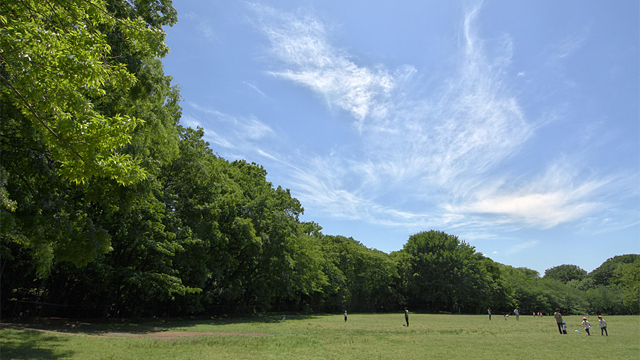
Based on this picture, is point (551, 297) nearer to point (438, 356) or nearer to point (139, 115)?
point (438, 356)

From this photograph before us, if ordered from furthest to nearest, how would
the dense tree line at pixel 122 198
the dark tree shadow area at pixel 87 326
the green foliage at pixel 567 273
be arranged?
the green foliage at pixel 567 273, the dark tree shadow area at pixel 87 326, the dense tree line at pixel 122 198

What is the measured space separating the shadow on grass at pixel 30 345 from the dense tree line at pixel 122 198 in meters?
2.25

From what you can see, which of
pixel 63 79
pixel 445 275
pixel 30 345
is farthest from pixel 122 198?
pixel 445 275

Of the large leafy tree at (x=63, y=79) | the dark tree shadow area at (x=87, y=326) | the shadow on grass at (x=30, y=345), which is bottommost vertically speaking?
the dark tree shadow area at (x=87, y=326)

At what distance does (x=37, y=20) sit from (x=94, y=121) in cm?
224

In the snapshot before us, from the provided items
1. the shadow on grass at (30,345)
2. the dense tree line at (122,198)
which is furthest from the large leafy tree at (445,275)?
the shadow on grass at (30,345)

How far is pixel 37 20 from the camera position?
19.5 feet

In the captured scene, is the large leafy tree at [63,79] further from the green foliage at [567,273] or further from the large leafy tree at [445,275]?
the green foliage at [567,273]

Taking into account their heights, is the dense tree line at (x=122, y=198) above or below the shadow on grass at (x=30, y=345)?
above

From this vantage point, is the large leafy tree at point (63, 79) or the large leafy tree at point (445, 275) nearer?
Result: the large leafy tree at point (63, 79)

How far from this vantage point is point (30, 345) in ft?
35.5

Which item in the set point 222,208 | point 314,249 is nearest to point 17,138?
point 222,208

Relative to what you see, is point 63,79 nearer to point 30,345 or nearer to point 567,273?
point 30,345

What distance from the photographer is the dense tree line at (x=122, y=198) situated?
5574 millimetres
